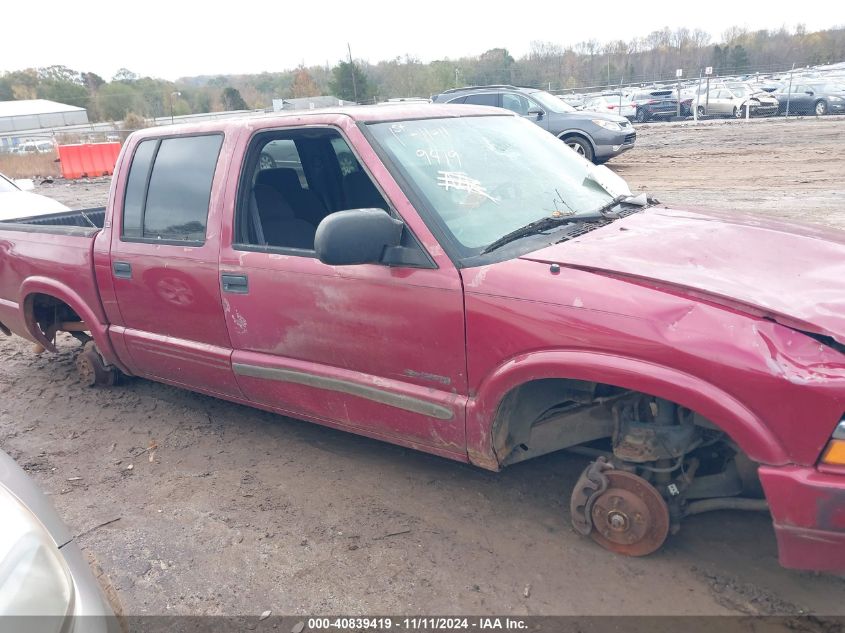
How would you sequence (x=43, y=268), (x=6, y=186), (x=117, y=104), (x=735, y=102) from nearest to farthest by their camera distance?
1. (x=43, y=268)
2. (x=6, y=186)
3. (x=735, y=102)
4. (x=117, y=104)

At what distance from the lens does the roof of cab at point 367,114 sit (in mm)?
3342

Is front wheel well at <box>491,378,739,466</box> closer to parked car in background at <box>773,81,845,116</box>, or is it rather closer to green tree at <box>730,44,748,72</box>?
parked car in background at <box>773,81,845,116</box>

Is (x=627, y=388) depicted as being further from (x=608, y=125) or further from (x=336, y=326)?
(x=608, y=125)

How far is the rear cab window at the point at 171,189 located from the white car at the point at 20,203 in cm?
505

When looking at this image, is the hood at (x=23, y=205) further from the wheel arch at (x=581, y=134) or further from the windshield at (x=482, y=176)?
the wheel arch at (x=581, y=134)

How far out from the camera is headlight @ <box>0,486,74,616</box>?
156 cm

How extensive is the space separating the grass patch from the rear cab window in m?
23.1

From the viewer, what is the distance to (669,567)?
2693 mm

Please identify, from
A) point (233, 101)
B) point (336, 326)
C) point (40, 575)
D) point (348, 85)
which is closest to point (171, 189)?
point (336, 326)

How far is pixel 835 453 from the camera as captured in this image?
6.86 ft

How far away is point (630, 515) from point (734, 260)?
43.4 inches

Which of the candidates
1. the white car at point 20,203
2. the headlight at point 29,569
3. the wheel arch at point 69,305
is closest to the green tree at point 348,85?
the white car at point 20,203

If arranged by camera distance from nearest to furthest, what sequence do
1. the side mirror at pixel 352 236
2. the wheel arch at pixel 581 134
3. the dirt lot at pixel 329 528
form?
1. the dirt lot at pixel 329 528
2. the side mirror at pixel 352 236
3. the wheel arch at pixel 581 134

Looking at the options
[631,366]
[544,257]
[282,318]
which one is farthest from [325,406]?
[631,366]
